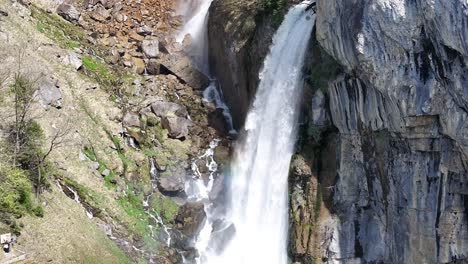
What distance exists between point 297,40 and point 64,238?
55.9 ft

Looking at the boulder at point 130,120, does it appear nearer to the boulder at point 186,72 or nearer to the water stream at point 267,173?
the boulder at point 186,72

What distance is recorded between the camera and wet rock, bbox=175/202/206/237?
32847 mm

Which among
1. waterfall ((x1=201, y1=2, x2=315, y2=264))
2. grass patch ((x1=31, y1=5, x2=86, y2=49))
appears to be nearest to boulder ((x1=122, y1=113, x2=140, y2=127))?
grass patch ((x1=31, y1=5, x2=86, y2=49))

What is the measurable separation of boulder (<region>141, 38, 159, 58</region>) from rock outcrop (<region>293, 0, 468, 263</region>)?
733 inches

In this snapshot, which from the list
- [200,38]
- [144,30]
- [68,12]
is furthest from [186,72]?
[68,12]

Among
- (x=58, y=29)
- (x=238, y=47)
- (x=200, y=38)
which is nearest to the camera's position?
(x=238, y=47)

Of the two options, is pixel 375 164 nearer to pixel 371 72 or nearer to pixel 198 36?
pixel 371 72

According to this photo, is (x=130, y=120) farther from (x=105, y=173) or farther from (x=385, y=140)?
(x=385, y=140)

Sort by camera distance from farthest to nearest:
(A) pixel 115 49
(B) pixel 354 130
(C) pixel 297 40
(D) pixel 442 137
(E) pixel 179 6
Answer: (E) pixel 179 6 < (A) pixel 115 49 < (C) pixel 297 40 < (B) pixel 354 130 < (D) pixel 442 137

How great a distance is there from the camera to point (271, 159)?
107 ft

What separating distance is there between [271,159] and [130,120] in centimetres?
1085

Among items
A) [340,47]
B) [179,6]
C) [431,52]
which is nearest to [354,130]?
[340,47]

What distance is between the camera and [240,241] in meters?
32.4

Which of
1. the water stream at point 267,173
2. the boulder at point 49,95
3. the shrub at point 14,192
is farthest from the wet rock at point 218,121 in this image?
the shrub at point 14,192
